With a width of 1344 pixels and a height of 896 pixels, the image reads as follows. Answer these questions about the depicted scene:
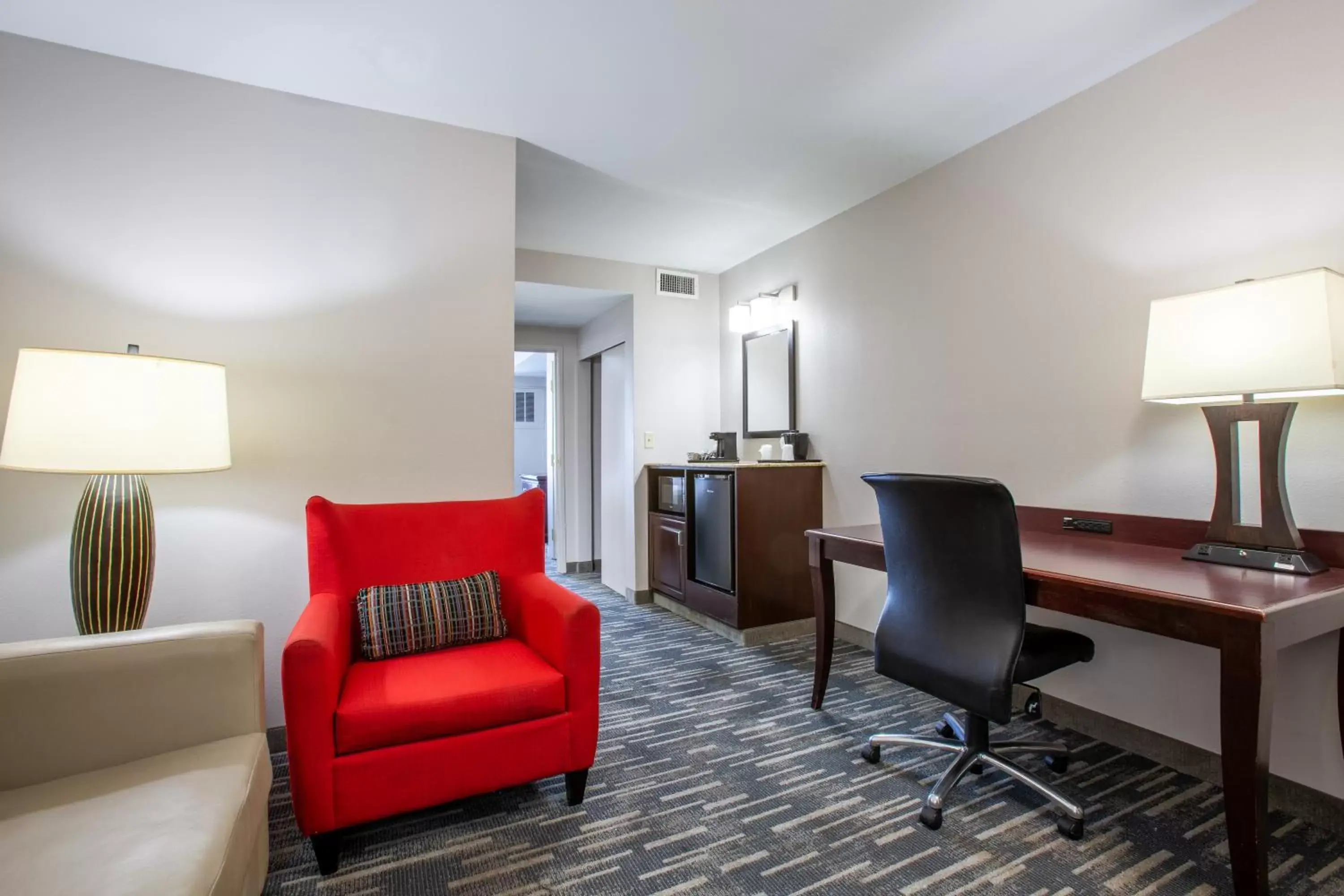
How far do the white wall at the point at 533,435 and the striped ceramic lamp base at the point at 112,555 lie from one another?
7.12 meters

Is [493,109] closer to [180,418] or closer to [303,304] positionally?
[303,304]

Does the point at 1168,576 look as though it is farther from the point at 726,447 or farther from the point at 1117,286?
the point at 726,447

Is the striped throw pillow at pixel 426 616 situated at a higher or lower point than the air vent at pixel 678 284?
lower

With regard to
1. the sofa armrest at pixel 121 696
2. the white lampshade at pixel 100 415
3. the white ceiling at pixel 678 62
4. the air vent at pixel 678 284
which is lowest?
the sofa armrest at pixel 121 696

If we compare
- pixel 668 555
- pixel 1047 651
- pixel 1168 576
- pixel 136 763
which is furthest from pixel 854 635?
pixel 136 763

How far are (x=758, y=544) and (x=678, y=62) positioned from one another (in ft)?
7.79

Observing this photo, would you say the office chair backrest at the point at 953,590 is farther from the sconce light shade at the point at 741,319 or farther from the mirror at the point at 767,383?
the sconce light shade at the point at 741,319

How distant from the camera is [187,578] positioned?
2258 mm

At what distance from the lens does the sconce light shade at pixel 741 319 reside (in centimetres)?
427

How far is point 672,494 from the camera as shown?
4.14 meters

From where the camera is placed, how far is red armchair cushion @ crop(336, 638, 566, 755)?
159cm

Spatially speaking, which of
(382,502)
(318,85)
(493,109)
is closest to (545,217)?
(493,109)

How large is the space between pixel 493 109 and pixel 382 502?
1.69 metres

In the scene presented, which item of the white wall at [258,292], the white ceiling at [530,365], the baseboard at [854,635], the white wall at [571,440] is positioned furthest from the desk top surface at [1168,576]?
the white ceiling at [530,365]
